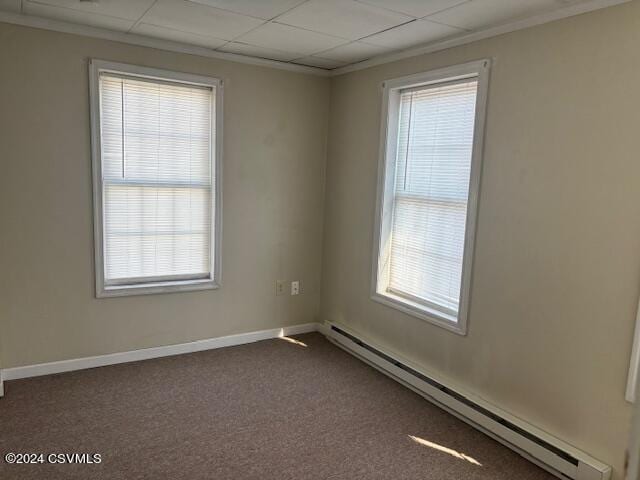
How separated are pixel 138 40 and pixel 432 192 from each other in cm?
229

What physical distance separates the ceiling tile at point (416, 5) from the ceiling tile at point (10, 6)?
6.44 ft

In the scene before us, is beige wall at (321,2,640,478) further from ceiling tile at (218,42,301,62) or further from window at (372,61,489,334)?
ceiling tile at (218,42,301,62)

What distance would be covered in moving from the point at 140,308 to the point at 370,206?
1.93 meters

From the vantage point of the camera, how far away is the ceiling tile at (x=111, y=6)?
2637mm

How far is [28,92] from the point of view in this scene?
3.06 m

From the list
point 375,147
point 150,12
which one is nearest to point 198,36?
point 150,12

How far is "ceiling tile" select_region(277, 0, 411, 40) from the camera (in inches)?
100.0

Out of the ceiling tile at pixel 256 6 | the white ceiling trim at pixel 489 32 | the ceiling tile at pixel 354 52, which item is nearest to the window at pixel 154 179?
the ceiling tile at pixel 354 52

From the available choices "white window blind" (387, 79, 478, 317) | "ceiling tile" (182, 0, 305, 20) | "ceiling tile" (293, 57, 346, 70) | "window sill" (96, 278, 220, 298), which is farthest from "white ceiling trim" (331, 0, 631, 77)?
"window sill" (96, 278, 220, 298)

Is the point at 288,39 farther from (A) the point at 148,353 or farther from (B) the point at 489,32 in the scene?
(A) the point at 148,353

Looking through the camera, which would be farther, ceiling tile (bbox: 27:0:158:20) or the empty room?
ceiling tile (bbox: 27:0:158:20)

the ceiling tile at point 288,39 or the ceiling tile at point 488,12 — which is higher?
the ceiling tile at point 288,39

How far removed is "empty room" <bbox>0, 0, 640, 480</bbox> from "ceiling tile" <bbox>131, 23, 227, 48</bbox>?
0.09 feet

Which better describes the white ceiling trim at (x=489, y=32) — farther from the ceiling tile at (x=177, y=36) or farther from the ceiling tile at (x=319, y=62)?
the ceiling tile at (x=177, y=36)
